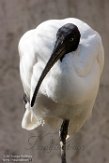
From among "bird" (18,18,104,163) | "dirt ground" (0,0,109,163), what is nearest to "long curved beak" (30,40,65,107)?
"bird" (18,18,104,163)

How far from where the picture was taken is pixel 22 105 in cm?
385

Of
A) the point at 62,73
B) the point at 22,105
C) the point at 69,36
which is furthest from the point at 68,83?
the point at 22,105

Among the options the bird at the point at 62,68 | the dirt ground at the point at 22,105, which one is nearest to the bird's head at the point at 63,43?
the bird at the point at 62,68

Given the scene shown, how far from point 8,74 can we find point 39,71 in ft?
4.20

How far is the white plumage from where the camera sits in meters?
2.59

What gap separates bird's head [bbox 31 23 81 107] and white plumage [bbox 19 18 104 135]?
3 cm

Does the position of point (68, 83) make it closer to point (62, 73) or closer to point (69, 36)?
point (62, 73)

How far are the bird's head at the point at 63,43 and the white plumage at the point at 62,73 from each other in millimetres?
33

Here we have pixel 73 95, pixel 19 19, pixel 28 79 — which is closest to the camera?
pixel 73 95

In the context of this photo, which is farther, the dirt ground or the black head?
the dirt ground

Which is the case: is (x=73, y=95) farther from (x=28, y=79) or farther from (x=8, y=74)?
(x=8, y=74)

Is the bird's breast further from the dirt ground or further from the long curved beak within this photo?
the dirt ground

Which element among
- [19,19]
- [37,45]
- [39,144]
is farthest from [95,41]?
[19,19]

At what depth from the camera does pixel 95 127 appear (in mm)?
3859
